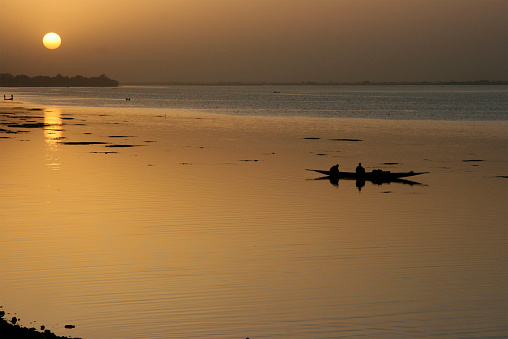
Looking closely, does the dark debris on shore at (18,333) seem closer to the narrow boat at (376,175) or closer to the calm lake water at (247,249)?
the calm lake water at (247,249)

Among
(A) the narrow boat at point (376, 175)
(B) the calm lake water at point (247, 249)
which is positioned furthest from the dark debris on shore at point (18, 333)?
(A) the narrow boat at point (376, 175)

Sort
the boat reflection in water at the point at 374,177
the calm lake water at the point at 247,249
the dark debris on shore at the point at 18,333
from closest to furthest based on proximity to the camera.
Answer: the dark debris on shore at the point at 18,333, the calm lake water at the point at 247,249, the boat reflection in water at the point at 374,177

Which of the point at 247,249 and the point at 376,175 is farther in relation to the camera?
the point at 376,175

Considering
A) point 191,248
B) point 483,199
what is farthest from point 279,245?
point 483,199

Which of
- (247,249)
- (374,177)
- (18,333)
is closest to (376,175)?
(374,177)

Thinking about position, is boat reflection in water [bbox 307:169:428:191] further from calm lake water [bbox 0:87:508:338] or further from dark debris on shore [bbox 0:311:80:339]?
dark debris on shore [bbox 0:311:80:339]

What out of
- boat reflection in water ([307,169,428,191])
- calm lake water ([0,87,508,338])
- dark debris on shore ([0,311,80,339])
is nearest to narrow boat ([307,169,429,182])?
boat reflection in water ([307,169,428,191])

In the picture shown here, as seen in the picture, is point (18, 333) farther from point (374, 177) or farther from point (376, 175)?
point (376, 175)

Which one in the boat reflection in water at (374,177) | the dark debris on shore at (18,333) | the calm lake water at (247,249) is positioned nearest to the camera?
the dark debris on shore at (18,333)

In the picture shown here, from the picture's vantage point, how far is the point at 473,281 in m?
16.8

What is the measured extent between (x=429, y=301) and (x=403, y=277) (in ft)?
6.17

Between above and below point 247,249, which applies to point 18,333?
above

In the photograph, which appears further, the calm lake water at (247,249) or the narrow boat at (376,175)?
the narrow boat at (376,175)

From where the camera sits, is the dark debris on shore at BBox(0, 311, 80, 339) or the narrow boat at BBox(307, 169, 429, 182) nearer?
the dark debris on shore at BBox(0, 311, 80, 339)
